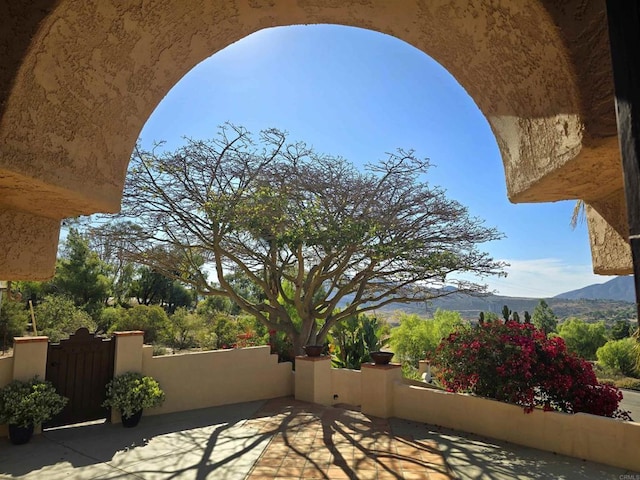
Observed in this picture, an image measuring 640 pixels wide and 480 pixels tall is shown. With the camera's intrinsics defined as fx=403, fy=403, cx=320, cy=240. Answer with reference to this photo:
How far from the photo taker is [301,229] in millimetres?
9828

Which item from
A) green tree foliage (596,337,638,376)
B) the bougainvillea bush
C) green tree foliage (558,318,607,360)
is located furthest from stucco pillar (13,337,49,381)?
green tree foliage (558,318,607,360)

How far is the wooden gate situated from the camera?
6930 mm

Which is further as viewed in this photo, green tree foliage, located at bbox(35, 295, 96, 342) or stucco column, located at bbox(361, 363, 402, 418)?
green tree foliage, located at bbox(35, 295, 96, 342)

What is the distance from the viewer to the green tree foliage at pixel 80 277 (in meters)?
19.2

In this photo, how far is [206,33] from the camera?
6.40 feet

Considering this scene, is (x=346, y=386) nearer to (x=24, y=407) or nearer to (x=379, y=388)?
(x=379, y=388)

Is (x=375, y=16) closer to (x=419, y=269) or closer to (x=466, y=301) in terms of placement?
(x=419, y=269)

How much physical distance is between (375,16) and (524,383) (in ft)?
20.3

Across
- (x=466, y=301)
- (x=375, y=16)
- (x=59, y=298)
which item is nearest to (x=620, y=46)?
(x=375, y=16)

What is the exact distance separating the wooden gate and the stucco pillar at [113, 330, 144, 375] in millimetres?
169

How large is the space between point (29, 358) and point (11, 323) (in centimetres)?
1035

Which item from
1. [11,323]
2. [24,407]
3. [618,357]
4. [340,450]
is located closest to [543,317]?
[618,357]

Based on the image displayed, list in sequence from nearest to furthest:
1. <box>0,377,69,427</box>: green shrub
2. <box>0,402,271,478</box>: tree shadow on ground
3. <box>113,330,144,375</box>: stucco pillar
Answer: <box>0,402,271,478</box>: tree shadow on ground, <box>0,377,69,427</box>: green shrub, <box>113,330,144,375</box>: stucco pillar

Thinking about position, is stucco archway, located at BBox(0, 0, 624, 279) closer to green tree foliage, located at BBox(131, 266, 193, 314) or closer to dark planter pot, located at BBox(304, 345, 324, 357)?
dark planter pot, located at BBox(304, 345, 324, 357)
